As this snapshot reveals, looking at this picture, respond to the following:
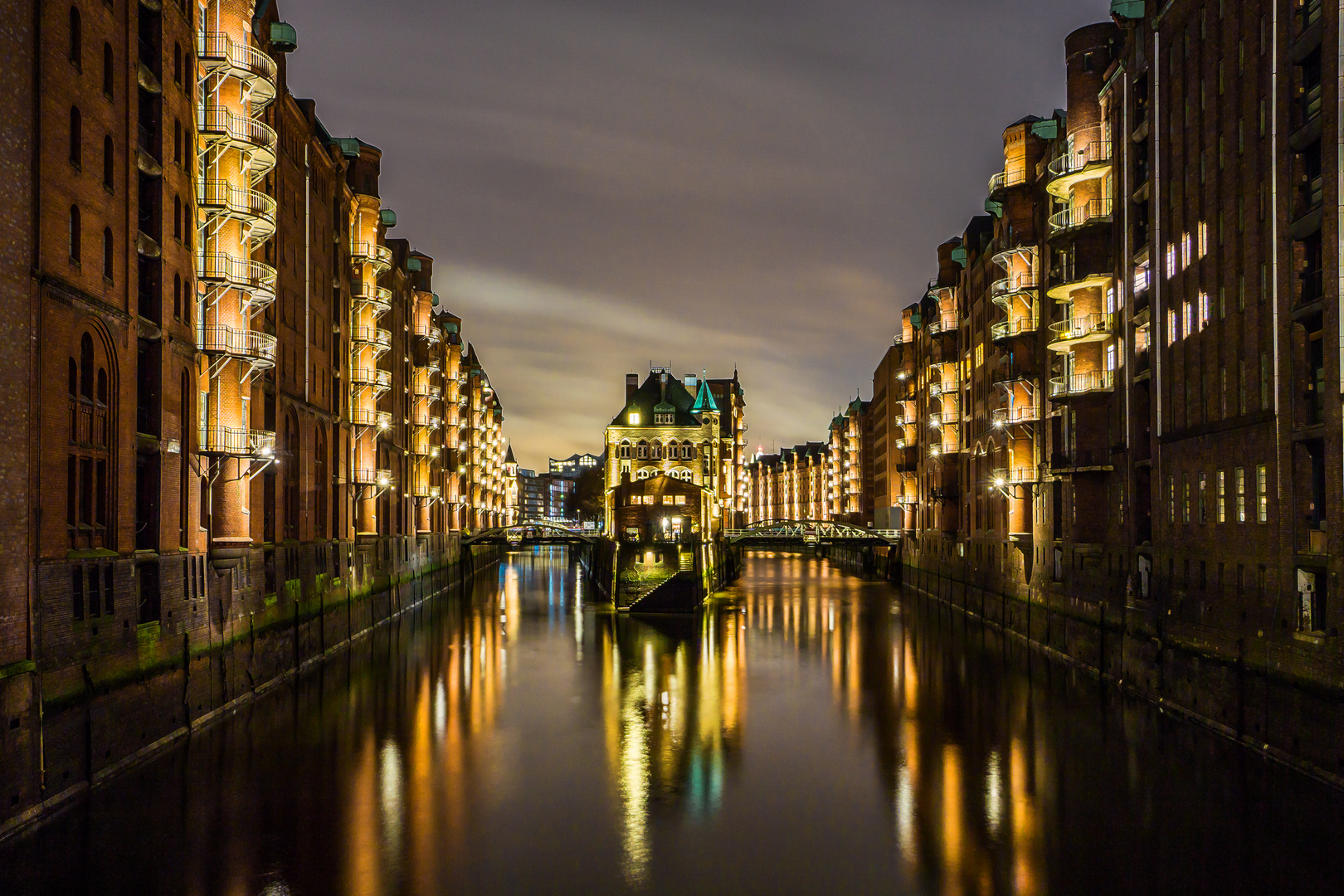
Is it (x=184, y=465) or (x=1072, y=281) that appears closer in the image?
(x=184, y=465)

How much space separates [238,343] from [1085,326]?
29667mm

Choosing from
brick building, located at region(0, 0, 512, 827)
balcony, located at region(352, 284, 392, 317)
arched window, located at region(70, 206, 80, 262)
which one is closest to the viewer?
brick building, located at region(0, 0, 512, 827)

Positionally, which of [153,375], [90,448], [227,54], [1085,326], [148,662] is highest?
[227,54]

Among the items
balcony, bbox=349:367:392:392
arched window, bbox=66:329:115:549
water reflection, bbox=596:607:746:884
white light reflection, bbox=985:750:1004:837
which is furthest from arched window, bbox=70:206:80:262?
balcony, bbox=349:367:392:392

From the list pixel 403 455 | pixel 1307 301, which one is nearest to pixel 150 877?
pixel 1307 301

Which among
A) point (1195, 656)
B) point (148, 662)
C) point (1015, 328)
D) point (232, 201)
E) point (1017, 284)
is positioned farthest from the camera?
point (1015, 328)

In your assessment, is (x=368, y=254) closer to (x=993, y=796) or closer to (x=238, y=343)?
(x=238, y=343)

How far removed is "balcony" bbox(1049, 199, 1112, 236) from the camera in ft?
A: 132

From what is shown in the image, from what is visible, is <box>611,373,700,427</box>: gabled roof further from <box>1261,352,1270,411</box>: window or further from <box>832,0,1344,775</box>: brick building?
<box>1261,352,1270,411</box>: window

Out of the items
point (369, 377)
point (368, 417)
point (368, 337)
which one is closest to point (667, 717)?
point (368, 417)

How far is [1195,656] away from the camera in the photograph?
30078 mm

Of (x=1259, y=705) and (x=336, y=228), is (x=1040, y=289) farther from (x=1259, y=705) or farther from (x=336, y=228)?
(x=336, y=228)

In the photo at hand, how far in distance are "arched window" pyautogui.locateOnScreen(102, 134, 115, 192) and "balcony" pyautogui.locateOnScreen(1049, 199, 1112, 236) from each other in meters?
31.6

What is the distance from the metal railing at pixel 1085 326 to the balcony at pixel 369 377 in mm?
31875
